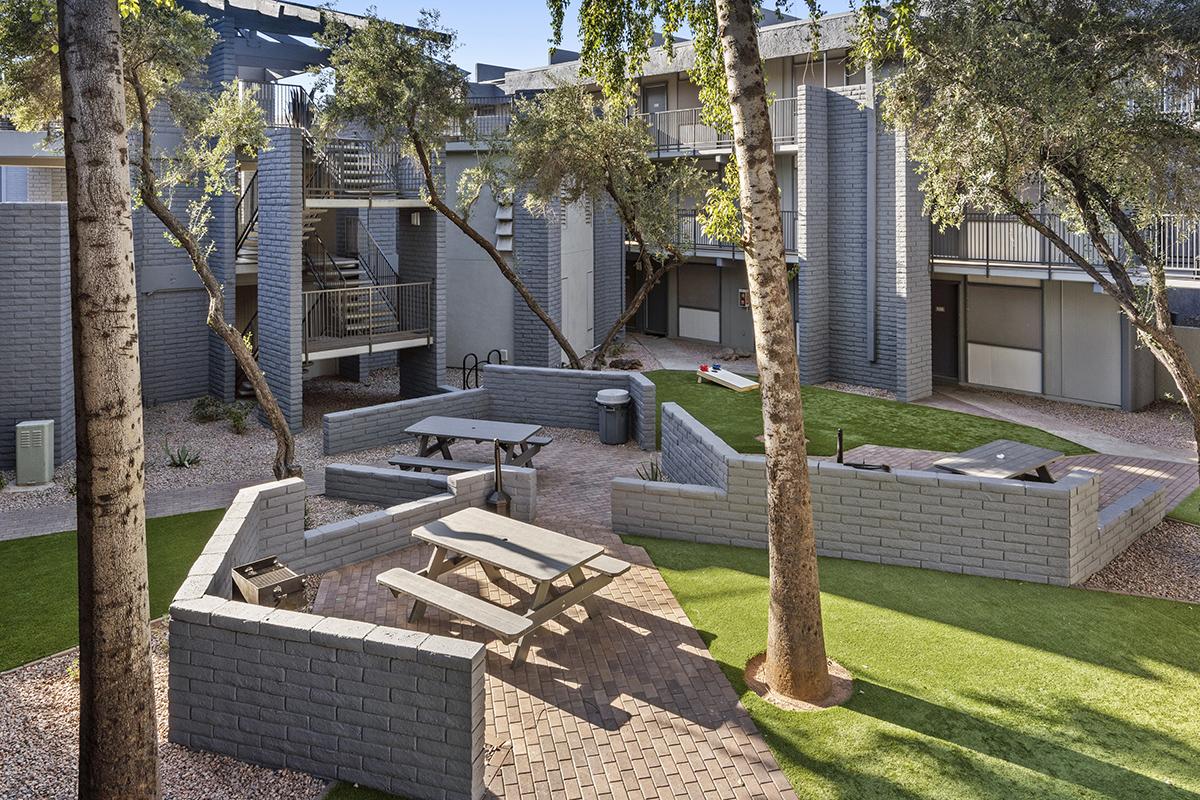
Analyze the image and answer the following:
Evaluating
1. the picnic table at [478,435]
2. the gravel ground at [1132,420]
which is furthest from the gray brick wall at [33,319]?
the gravel ground at [1132,420]

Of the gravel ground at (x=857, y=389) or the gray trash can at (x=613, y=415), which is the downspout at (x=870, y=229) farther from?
the gray trash can at (x=613, y=415)

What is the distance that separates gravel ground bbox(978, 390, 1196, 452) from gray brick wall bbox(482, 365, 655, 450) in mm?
8728

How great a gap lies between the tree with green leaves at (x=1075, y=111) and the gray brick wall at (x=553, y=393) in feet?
25.3

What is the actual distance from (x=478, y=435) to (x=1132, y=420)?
13.1 metres

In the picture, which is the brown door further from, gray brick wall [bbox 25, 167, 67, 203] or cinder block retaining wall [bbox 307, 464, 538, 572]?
gray brick wall [bbox 25, 167, 67, 203]

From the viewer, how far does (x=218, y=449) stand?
1736 cm

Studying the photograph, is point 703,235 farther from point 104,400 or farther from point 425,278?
point 104,400

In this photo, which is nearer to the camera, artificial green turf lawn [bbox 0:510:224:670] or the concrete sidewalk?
artificial green turf lawn [bbox 0:510:224:670]

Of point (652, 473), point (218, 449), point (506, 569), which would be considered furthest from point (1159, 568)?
point (218, 449)

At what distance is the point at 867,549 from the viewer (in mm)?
11180

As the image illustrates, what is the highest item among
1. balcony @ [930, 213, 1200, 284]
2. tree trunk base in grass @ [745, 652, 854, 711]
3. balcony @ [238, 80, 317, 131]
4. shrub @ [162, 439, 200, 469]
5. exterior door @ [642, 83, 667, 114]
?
exterior door @ [642, 83, 667, 114]

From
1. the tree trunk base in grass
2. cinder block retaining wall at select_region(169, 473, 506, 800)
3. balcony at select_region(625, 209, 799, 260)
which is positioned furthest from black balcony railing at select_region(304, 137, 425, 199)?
the tree trunk base in grass

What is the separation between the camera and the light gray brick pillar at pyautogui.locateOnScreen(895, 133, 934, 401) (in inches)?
821

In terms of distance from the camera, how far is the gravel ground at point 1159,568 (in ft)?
35.0
